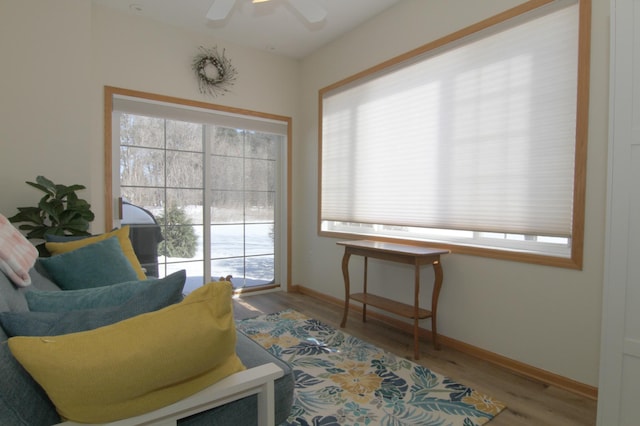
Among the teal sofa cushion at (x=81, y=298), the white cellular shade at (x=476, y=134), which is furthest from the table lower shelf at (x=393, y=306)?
the teal sofa cushion at (x=81, y=298)

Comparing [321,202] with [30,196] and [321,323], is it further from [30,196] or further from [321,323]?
[30,196]

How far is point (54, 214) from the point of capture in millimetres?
2719

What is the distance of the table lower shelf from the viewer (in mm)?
2689

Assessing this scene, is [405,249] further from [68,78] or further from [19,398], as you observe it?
[68,78]

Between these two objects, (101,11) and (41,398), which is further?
(101,11)

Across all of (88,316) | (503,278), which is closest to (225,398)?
(88,316)

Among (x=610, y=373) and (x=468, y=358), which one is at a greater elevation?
(x=610, y=373)

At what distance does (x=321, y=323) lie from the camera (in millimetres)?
3326

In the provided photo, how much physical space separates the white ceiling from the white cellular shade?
2.01ft

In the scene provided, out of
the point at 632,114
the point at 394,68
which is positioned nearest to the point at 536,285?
the point at 632,114

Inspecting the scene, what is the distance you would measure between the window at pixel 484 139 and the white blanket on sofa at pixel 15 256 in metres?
2.57

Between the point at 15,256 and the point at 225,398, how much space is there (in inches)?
46.2

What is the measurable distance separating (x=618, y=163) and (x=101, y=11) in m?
4.05

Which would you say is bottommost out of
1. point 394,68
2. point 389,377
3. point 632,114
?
point 389,377
